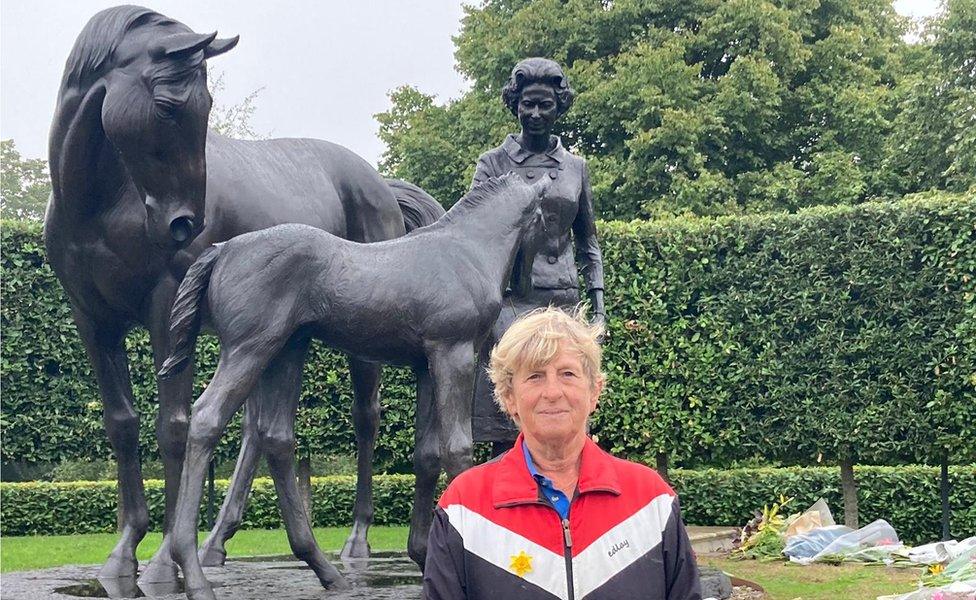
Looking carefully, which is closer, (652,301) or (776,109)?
(652,301)

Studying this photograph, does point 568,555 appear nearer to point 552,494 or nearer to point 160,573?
point 552,494

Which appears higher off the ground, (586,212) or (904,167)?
(904,167)

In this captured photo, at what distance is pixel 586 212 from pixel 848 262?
664 centimetres

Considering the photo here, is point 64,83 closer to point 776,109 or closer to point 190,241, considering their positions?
point 190,241

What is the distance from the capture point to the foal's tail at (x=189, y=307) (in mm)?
5133

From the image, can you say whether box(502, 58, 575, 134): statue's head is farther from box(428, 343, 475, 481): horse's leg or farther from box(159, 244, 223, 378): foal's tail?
box(159, 244, 223, 378): foal's tail

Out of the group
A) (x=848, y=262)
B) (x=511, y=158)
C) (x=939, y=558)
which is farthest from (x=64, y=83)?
(x=848, y=262)

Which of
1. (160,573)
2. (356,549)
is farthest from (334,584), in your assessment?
(356,549)

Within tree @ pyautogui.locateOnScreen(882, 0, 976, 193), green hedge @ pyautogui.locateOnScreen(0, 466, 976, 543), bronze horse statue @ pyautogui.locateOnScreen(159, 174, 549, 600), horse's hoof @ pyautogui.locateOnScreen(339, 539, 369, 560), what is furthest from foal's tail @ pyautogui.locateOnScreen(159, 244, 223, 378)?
tree @ pyautogui.locateOnScreen(882, 0, 976, 193)

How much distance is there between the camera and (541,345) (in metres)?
2.71

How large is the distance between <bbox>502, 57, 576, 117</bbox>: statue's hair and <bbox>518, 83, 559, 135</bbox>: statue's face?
3 cm

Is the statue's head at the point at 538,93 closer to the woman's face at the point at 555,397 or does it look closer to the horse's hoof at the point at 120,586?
the horse's hoof at the point at 120,586

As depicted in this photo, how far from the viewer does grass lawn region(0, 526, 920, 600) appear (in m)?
8.98

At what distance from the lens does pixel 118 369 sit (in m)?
6.20
